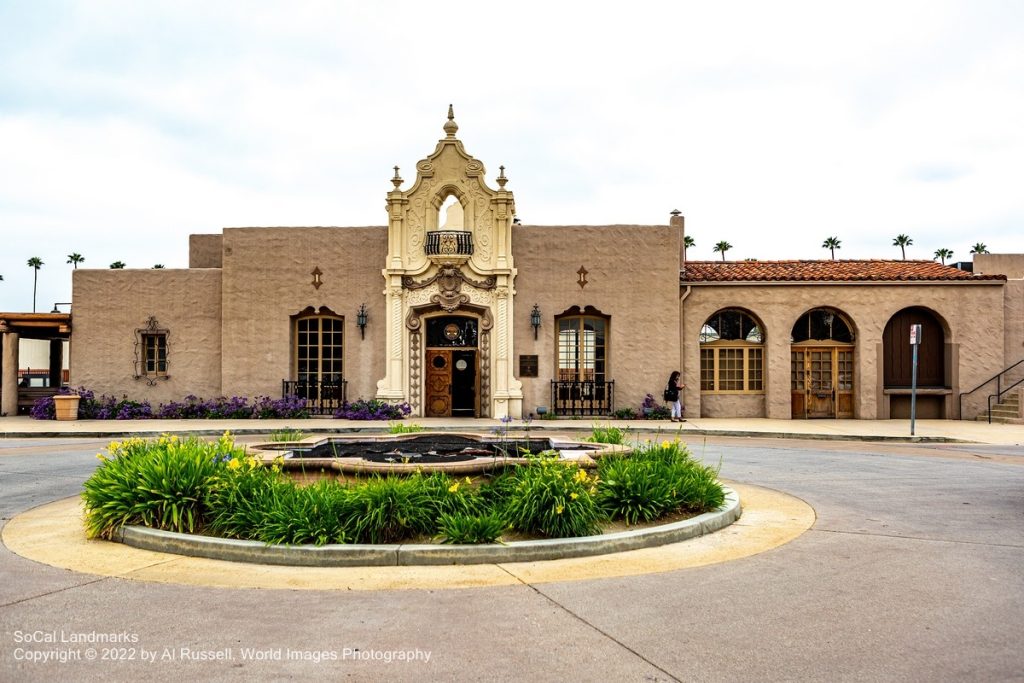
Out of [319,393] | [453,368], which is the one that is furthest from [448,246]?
[319,393]

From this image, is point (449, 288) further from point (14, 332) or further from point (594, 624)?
point (594, 624)

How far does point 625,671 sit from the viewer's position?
4258mm

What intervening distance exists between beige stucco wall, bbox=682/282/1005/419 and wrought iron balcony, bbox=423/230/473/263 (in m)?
6.73

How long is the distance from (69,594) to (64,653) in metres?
1.23

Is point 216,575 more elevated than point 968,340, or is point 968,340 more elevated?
point 968,340

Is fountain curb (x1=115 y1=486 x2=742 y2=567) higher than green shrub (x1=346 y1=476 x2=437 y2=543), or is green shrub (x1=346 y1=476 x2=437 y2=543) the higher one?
green shrub (x1=346 y1=476 x2=437 y2=543)

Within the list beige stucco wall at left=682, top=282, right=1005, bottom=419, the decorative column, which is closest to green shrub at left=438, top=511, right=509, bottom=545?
beige stucco wall at left=682, top=282, right=1005, bottom=419

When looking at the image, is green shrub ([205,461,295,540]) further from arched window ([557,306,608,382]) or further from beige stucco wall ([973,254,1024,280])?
beige stucco wall ([973,254,1024,280])

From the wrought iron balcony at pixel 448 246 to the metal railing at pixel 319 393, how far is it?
15.0 ft

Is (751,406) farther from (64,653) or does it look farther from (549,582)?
(64,653)

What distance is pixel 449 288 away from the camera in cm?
2278

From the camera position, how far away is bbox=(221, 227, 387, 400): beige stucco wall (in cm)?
2323

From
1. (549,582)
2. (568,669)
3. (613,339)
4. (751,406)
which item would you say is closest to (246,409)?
(613,339)

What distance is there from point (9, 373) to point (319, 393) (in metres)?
9.79
